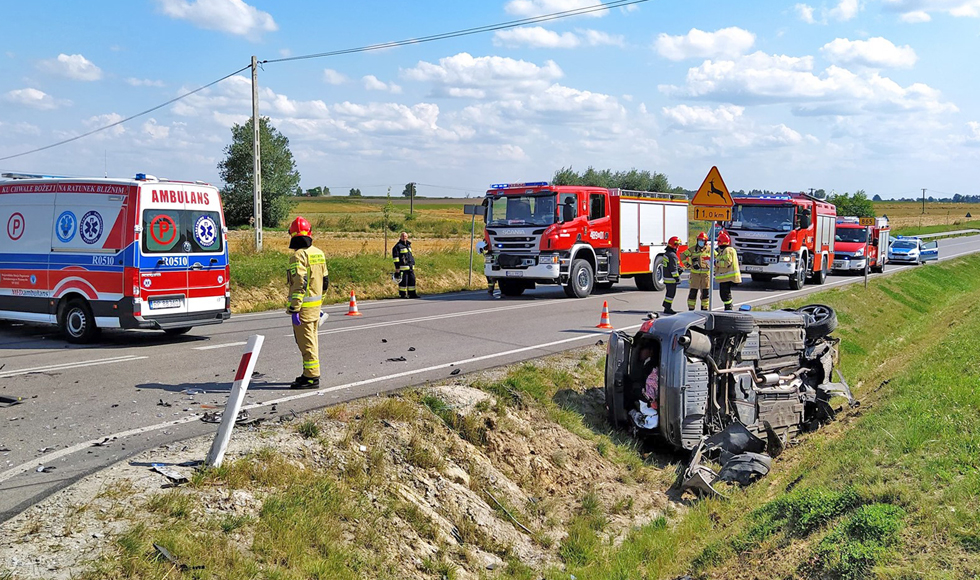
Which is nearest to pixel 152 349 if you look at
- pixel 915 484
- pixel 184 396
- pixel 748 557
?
pixel 184 396

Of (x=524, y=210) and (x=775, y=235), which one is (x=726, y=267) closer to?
(x=524, y=210)

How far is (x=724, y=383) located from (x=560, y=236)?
11374mm

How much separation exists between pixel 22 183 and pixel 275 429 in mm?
8151

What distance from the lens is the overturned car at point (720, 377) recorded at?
7.78m

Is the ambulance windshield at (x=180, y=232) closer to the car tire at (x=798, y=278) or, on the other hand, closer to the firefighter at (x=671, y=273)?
the firefighter at (x=671, y=273)

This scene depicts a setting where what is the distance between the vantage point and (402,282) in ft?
65.5

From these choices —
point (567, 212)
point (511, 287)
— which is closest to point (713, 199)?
point (567, 212)

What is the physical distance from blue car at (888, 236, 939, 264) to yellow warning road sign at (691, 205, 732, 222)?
3656 cm

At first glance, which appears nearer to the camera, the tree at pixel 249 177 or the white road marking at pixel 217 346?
the white road marking at pixel 217 346

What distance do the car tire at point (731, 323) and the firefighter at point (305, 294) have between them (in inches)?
159

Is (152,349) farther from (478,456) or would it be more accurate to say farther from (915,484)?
(915,484)

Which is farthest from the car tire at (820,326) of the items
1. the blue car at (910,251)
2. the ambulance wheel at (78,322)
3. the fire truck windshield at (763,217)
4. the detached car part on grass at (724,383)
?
the blue car at (910,251)

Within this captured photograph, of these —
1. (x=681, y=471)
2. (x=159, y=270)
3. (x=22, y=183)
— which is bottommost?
(x=681, y=471)

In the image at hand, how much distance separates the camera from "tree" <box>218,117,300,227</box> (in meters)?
58.4
